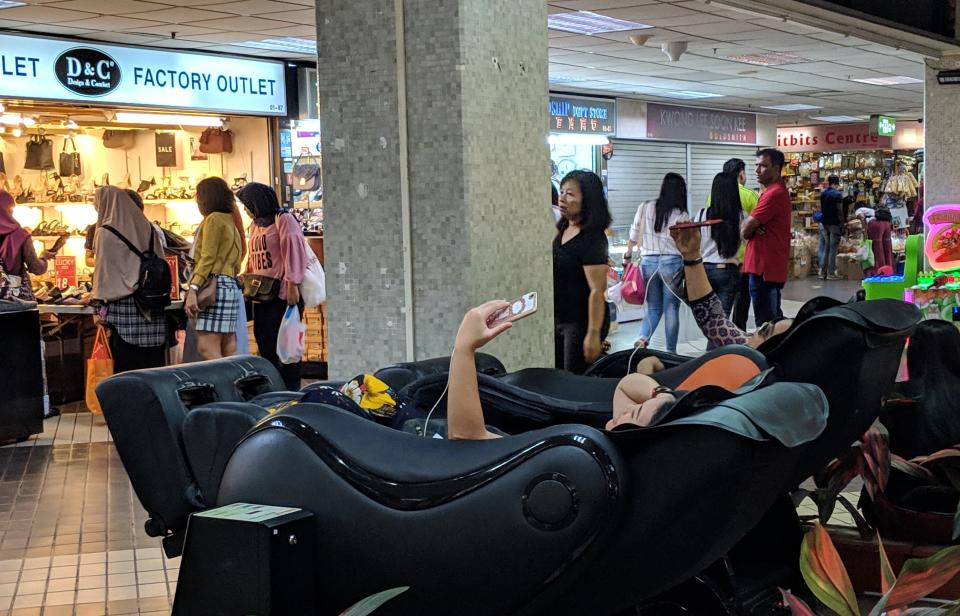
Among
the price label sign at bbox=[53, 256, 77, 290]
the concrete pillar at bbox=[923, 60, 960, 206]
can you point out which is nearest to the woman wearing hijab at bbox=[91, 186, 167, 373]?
the price label sign at bbox=[53, 256, 77, 290]

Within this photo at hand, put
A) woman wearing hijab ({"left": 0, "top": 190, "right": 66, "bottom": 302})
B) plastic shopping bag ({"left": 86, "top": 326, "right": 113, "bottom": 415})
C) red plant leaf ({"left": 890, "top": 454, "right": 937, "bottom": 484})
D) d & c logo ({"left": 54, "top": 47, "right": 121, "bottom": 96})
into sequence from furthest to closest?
d & c logo ({"left": 54, "top": 47, "right": 121, "bottom": 96}) < woman wearing hijab ({"left": 0, "top": 190, "right": 66, "bottom": 302}) < plastic shopping bag ({"left": 86, "top": 326, "right": 113, "bottom": 415}) < red plant leaf ({"left": 890, "top": 454, "right": 937, "bottom": 484})

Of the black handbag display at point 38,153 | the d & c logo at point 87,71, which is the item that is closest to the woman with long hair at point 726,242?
the d & c logo at point 87,71

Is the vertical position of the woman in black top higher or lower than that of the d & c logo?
lower

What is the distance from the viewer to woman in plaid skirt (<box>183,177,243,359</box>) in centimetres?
739

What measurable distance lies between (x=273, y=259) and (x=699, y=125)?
13.3m

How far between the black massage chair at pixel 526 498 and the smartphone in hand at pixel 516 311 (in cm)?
27

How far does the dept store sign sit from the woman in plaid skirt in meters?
2.63

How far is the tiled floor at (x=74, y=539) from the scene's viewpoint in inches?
165

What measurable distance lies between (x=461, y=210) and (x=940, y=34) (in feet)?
24.7

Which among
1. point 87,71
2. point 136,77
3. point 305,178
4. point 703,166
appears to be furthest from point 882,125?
point 87,71

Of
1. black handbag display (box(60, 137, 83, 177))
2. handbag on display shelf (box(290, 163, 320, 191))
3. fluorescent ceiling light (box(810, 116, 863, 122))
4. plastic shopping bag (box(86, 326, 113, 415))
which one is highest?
fluorescent ceiling light (box(810, 116, 863, 122))

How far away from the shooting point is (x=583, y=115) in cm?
1636

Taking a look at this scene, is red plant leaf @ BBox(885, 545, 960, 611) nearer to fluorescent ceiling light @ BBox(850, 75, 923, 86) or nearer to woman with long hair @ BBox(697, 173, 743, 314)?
woman with long hair @ BBox(697, 173, 743, 314)

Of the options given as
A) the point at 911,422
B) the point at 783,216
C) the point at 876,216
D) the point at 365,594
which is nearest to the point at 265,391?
the point at 365,594
